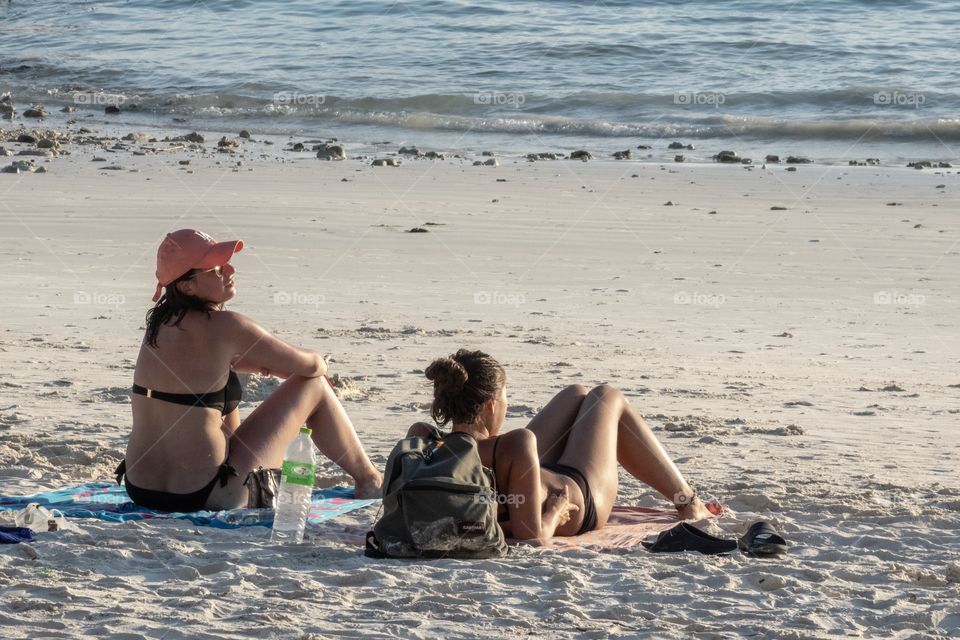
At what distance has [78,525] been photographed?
4535 mm

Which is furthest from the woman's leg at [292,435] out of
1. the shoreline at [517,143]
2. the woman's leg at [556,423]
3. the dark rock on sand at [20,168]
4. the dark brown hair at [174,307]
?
the shoreline at [517,143]

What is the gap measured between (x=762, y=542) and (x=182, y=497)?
2164 mm

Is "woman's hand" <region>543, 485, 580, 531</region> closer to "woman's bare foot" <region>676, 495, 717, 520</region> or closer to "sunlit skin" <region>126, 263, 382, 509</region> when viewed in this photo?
"woman's bare foot" <region>676, 495, 717, 520</region>

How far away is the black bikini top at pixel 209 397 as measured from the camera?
4625 mm

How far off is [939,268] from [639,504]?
209 inches

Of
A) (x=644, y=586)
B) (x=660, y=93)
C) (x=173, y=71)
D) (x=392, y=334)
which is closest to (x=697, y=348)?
(x=392, y=334)

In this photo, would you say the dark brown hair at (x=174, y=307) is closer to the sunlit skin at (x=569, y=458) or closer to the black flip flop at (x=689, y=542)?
the sunlit skin at (x=569, y=458)

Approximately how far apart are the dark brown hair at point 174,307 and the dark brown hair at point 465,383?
37.8 inches

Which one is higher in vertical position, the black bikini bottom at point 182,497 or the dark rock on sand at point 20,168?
the dark rock on sand at point 20,168

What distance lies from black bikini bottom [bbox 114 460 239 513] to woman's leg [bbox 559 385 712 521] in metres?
1.30

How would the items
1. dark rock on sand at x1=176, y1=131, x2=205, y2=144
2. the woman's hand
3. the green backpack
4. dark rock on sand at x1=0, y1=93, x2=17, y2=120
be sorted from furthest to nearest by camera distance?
dark rock on sand at x1=0, y1=93, x2=17, y2=120, dark rock on sand at x1=176, y1=131, x2=205, y2=144, the woman's hand, the green backpack

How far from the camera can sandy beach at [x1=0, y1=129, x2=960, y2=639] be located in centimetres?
379

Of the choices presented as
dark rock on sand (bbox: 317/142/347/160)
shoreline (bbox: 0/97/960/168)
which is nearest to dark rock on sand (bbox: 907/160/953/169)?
shoreline (bbox: 0/97/960/168)

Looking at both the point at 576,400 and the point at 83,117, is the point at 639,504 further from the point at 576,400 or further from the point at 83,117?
the point at 83,117
